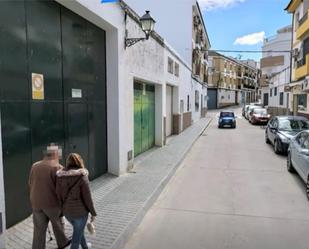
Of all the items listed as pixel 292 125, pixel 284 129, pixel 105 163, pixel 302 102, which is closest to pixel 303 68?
pixel 302 102

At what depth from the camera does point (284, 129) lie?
13633 mm

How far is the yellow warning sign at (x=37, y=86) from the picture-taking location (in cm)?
538

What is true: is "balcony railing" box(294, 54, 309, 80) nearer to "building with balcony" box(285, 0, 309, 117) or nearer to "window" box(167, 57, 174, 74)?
"building with balcony" box(285, 0, 309, 117)

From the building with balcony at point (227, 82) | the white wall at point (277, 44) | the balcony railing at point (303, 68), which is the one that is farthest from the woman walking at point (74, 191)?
the building with balcony at point (227, 82)

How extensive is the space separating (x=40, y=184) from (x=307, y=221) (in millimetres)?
4953

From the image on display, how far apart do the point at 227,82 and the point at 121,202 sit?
61.2 metres

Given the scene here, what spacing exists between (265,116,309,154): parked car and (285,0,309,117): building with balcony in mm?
6379

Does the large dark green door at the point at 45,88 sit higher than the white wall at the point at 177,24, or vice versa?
the white wall at the point at 177,24

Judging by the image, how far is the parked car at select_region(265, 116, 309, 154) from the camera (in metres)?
12.6

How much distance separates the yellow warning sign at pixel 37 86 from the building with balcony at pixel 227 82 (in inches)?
2094

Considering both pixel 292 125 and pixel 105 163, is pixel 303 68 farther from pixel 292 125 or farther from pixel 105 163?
pixel 105 163

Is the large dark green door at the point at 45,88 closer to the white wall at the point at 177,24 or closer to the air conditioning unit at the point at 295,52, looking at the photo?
the white wall at the point at 177,24

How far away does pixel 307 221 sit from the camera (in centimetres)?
586

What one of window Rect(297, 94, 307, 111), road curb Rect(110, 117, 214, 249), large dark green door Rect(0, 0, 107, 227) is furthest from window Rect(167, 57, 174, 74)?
window Rect(297, 94, 307, 111)
